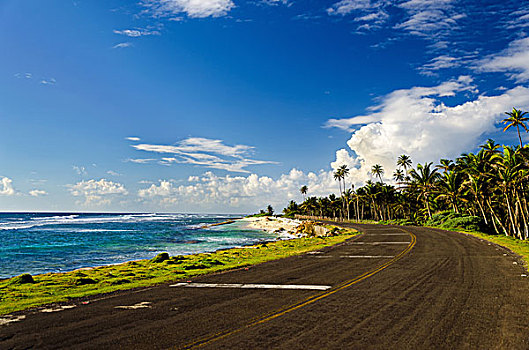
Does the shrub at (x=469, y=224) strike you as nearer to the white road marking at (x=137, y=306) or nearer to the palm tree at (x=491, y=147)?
the palm tree at (x=491, y=147)

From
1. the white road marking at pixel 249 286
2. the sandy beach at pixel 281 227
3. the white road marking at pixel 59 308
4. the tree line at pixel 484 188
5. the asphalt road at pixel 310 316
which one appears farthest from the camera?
the sandy beach at pixel 281 227

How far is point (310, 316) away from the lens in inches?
355

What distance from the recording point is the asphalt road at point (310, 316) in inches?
287

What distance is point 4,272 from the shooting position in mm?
28906

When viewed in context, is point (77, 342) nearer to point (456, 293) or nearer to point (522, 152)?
point (456, 293)

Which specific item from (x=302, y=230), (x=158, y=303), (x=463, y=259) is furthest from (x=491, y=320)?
(x=302, y=230)

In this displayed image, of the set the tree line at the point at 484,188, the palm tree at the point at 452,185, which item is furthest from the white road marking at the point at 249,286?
the palm tree at the point at 452,185

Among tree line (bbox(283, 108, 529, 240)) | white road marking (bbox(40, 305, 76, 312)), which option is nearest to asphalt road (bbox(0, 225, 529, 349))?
white road marking (bbox(40, 305, 76, 312))

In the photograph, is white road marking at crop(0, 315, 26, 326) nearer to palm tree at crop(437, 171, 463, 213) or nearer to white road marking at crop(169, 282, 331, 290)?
white road marking at crop(169, 282, 331, 290)

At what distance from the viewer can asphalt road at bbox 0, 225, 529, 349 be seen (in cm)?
728

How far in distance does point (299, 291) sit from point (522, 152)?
39266 mm

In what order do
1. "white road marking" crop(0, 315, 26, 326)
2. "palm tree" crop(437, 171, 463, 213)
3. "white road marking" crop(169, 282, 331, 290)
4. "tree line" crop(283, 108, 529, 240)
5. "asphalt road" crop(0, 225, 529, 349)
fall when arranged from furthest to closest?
"palm tree" crop(437, 171, 463, 213)
"tree line" crop(283, 108, 529, 240)
"white road marking" crop(169, 282, 331, 290)
"white road marking" crop(0, 315, 26, 326)
"asphalt road" crop(0, 225, 529, 349)

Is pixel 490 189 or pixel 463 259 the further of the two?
pixel 490 189

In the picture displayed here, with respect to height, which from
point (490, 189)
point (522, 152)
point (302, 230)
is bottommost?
point (302, 230)
